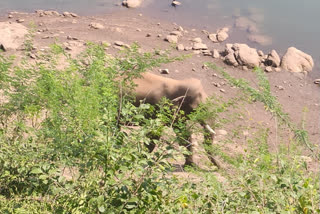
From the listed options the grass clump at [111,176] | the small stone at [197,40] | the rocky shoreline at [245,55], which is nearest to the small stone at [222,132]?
the rocky shoreline at [245,55]

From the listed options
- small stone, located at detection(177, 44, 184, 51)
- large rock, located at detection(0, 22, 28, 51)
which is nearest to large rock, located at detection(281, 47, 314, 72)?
small stone, located at detection(177, 44, 184, 51)

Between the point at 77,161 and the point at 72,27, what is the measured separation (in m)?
9.59

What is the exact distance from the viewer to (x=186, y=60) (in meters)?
11.8

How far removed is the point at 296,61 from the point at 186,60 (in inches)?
123

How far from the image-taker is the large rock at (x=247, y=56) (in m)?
11.8

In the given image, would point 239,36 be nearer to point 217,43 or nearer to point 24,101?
point 217,43

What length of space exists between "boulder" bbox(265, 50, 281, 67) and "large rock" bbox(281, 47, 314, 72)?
154mm

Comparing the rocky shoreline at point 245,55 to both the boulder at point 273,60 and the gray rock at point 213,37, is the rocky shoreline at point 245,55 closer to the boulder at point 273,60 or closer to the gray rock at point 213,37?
the boulder at point 273,60

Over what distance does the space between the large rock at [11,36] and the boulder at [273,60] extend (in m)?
6.64

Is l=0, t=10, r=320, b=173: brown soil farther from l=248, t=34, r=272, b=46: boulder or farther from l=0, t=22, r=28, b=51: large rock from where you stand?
l=248, t=34, r=272, b=46: boulder

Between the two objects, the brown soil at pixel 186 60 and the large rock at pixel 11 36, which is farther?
the large rock at pixel 11 36

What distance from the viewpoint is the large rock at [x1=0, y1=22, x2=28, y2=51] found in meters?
10.5

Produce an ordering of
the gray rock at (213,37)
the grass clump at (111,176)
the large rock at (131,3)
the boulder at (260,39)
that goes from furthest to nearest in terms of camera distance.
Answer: the large rock at (131,3) < the boulder at (260,39) < the gray rock at (213,37) < the grass clump at (111,176)

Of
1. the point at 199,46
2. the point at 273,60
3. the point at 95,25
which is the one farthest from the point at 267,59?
the point at 95,25
